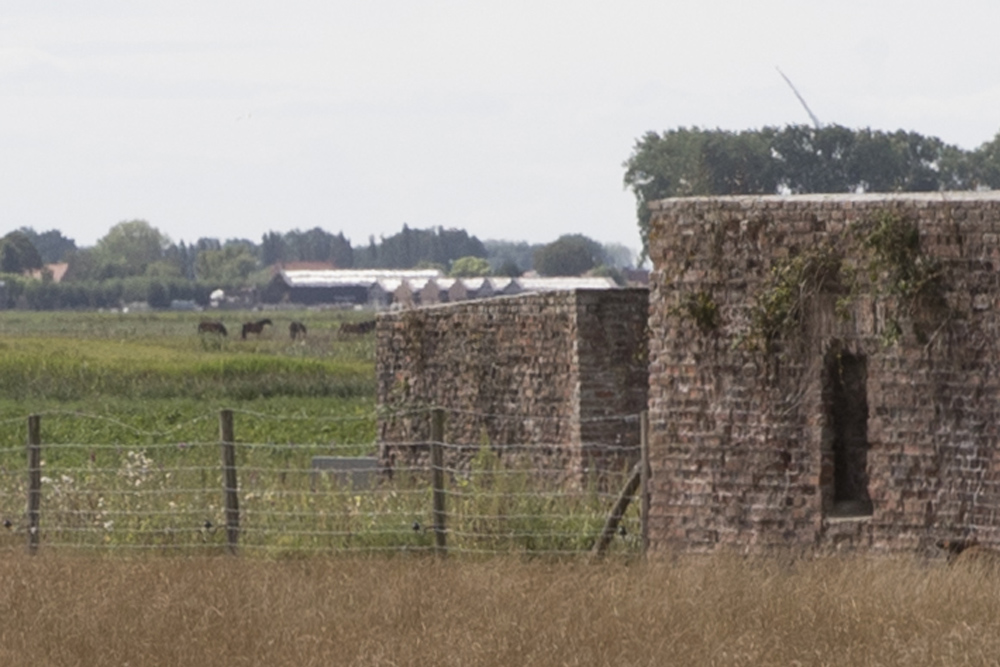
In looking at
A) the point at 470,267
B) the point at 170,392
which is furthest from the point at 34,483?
the point at 470,267

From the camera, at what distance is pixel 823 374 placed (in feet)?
43.2

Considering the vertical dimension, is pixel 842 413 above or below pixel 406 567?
above

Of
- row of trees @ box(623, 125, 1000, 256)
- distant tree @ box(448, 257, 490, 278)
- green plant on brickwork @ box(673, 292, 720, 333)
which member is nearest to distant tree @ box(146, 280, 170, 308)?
distant tree @ box(448, 257, 490, 278)

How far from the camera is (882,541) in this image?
42.7ft

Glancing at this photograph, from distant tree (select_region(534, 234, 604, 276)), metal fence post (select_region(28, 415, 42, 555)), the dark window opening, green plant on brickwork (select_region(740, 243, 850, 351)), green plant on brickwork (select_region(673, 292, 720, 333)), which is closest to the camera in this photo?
green plant on brickwork (select_region(740, 243, 850, 351))

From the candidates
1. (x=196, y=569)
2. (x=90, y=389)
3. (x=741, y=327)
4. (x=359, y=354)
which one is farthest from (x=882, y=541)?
(x=359, y=354)

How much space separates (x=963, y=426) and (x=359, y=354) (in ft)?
132

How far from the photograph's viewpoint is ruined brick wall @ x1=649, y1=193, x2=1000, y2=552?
1262 cm

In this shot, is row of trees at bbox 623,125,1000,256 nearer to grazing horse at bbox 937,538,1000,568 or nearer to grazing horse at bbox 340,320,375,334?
grazing horse at bbox 340,320,375,334

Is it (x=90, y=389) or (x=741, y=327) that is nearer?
(x=741, y=327)

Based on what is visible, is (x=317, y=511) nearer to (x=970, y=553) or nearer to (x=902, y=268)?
(x=902, y=268)

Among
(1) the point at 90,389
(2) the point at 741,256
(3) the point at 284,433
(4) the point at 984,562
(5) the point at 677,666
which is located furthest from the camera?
(1) the point at 90,389

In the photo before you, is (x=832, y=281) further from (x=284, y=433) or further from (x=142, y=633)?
(x=284, y=433)

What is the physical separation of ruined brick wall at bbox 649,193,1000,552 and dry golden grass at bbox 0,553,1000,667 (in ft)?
1.46
